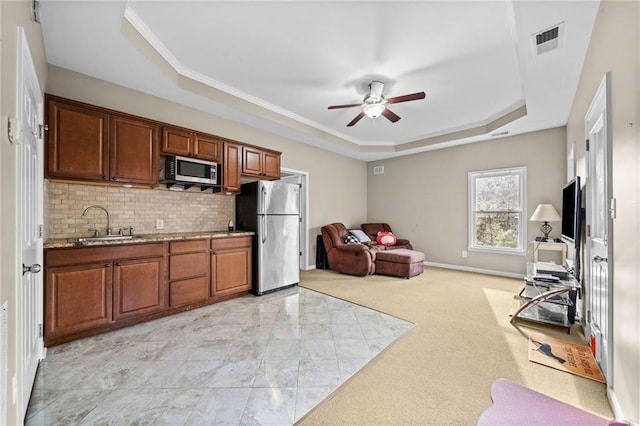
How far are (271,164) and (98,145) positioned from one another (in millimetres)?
2242

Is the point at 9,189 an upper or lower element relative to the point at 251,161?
lower

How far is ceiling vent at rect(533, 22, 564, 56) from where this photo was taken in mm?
2153

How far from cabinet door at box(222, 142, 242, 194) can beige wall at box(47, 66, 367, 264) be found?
402 mm

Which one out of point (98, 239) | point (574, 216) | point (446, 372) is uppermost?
point (574, 216)

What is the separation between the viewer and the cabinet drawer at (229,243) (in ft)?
11.2

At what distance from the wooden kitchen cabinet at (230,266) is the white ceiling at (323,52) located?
1.86 metres

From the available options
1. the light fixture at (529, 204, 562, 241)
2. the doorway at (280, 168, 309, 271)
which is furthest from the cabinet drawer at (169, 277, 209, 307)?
the light fixture at (529, 204, 562, 241)

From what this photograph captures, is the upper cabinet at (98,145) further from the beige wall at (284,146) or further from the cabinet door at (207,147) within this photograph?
the cabinet door at (207,147)

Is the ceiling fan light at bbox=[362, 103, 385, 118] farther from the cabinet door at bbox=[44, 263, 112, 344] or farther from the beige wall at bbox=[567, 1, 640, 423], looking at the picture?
the cabinet door at bbox=[44, 263, 112, 344]

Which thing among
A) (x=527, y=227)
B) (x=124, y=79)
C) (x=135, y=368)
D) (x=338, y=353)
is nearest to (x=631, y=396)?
(x=338, y=353)

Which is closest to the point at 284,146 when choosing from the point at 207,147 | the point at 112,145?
the point at 207,147

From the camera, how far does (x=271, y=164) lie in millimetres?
4402

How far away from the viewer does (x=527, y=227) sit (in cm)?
474

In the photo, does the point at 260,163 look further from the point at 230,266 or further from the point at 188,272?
the point at 188,272
